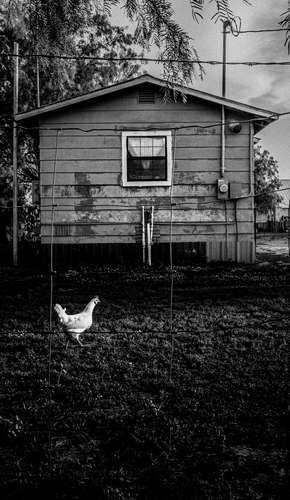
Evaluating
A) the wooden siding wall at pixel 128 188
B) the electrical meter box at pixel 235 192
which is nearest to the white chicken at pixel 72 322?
the wooden siding wall at pixel 128 188

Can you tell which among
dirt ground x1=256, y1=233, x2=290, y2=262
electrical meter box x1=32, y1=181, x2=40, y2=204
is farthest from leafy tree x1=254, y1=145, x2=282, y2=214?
electrical meter box x1=32, y1=181, x2=40, y2=204

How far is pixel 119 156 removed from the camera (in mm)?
9852

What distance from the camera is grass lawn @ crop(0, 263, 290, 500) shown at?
243 centimetres

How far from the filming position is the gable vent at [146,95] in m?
9.86

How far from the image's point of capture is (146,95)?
988 cm

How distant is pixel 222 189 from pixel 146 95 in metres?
2.80

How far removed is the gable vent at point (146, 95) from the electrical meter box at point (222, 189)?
96.5 inches

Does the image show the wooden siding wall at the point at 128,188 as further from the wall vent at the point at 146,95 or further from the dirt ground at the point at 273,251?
the dirt ground at the point at 273,251

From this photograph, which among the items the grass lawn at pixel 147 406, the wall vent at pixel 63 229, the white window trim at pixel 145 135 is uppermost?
the white window trim at pixel 145 135

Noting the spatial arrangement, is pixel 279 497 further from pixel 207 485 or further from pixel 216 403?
pixel 216 403

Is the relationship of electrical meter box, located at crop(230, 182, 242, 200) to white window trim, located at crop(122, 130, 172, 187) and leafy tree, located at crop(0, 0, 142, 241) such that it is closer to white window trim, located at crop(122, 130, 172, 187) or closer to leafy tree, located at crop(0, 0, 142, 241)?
white window trim, located at crop(122, 130, 172, 187)

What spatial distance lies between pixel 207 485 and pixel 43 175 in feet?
27.9

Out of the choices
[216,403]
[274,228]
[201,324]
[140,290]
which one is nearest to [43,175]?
[140,290]

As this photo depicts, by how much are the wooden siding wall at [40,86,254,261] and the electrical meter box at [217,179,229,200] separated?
131 mm
